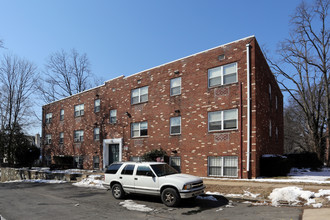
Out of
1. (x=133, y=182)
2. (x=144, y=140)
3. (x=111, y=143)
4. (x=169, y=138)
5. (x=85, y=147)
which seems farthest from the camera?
(x=85, y=147)

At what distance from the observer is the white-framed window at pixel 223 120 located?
1596 cm

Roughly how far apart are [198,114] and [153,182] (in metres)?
8.28

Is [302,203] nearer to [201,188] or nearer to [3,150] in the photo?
[201,188]

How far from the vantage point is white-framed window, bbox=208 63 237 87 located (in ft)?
53.6

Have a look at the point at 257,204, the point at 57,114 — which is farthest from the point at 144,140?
the point at 57,114

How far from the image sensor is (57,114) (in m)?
31.7

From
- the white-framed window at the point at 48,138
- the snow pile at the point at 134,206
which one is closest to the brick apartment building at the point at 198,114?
the snow pile at the point at 134,206

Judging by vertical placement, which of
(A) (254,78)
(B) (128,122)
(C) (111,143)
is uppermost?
(A) (254,78)

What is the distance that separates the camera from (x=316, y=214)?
754cm

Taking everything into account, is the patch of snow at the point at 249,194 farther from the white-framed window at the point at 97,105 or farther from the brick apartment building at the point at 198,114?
the white-framed window at the point at 97,105

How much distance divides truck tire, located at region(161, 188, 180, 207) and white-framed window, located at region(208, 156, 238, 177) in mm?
7086

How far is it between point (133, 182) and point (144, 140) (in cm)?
1002

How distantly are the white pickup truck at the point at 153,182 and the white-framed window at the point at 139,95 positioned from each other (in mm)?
10168

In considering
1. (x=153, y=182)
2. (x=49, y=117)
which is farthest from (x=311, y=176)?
(x=49, y=117)
